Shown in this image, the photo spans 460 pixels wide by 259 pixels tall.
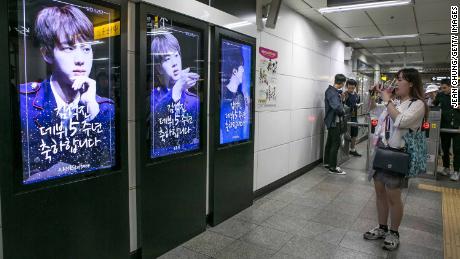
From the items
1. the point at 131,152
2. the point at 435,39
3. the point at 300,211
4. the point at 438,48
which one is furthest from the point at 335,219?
the point at 438,48

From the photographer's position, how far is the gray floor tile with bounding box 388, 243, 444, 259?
2.73 metres

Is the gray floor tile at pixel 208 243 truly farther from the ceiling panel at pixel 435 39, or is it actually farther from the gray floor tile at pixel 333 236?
the ceiling panel at pixel 435 39

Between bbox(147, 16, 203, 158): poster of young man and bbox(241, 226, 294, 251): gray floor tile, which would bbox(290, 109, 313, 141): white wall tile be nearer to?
bbox(241, 226, 294, 251): gray floor tile

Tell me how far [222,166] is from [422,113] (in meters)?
1.82

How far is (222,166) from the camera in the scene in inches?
Answer: 131

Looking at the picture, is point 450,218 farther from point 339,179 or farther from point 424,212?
Answer: point 339,179

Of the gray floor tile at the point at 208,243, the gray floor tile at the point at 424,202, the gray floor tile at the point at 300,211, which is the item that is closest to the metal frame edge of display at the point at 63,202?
the gray floor tile at the point at 208,243

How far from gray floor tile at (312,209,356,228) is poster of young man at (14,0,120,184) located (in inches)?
91.8

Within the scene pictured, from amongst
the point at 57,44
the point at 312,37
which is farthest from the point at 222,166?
the point at 312,37

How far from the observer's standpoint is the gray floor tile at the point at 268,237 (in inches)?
115

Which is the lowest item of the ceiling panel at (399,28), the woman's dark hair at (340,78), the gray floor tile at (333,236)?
the gray floor tile at (333,236)

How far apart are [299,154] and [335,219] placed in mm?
1922

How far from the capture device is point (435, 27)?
5.89 m

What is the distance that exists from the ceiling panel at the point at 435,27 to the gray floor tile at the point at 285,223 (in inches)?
168
